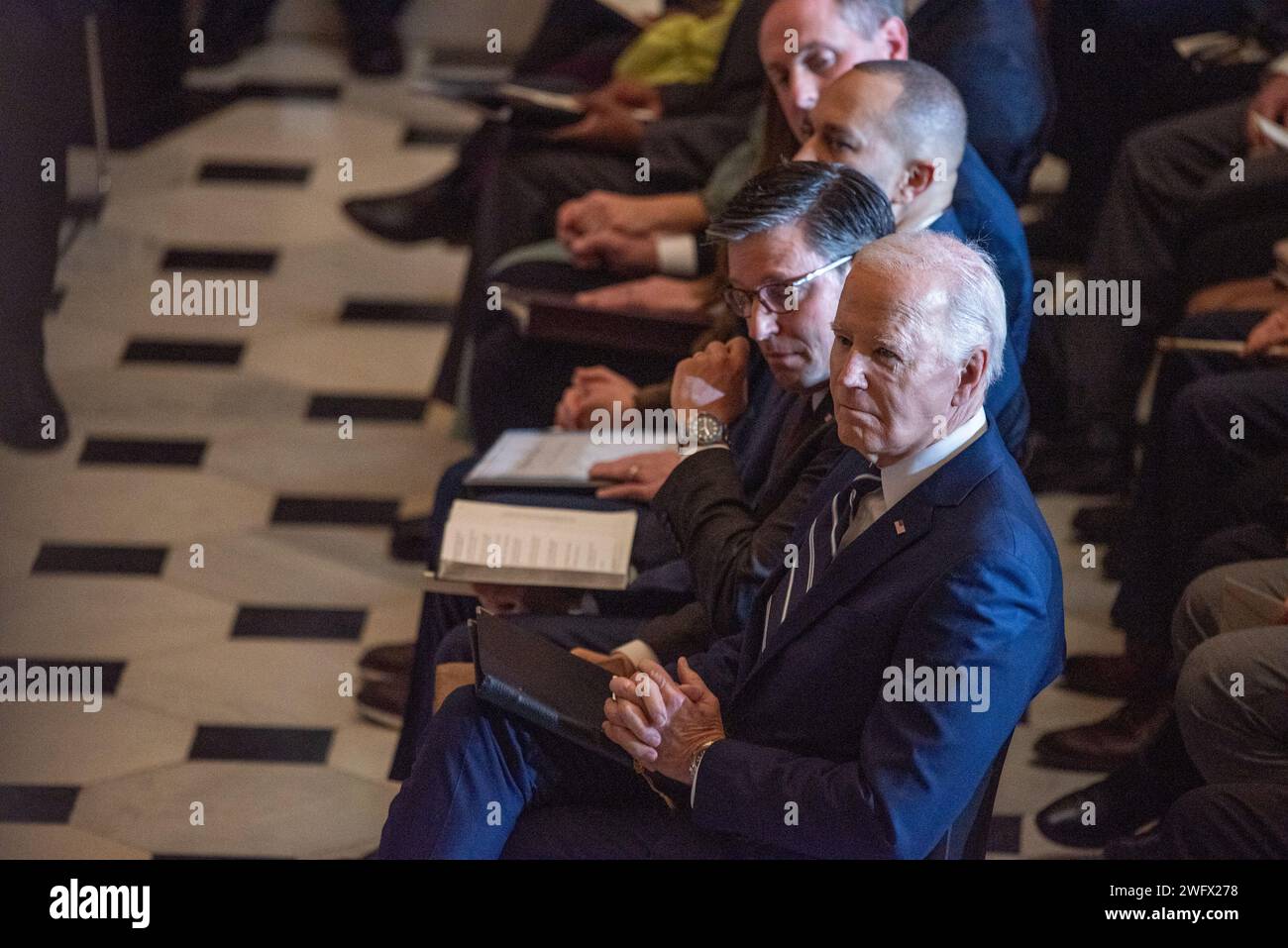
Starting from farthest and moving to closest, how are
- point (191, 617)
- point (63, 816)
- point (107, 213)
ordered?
point (107, 213), point (191, 617), point (63, 816)

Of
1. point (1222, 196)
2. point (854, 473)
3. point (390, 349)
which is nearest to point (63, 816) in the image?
point (854, 473)

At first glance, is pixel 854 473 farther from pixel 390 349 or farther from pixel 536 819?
pixel 390 349

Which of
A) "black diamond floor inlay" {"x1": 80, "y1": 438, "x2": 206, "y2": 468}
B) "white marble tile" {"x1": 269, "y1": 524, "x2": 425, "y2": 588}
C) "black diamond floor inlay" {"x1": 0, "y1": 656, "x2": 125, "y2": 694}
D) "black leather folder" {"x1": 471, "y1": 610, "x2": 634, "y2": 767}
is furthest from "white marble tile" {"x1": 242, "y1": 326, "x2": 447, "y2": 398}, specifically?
"black leather folder" {"x1": 471, "y1": 610, "x2": 634, "y2": 767}

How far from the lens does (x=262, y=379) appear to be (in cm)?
472

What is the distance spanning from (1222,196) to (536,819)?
7.37 ft

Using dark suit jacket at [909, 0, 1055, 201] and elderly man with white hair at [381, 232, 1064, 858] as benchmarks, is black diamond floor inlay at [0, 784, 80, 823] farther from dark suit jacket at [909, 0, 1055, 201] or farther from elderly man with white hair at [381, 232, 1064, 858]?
dark suit jacket at [909, 0, 1055, 201]

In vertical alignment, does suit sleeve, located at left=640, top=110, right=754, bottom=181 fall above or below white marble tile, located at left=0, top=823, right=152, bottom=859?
above

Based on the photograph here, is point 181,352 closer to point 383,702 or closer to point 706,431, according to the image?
point 383,702

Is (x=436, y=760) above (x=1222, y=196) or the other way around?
the other way around

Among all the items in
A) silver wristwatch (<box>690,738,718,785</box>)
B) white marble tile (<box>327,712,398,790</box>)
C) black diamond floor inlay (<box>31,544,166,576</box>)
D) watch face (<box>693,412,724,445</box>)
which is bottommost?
white marble tile (<box>327,712,398,790</box>)

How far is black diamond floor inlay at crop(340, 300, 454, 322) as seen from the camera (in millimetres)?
5070

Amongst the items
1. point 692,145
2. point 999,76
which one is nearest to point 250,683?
point 692,145

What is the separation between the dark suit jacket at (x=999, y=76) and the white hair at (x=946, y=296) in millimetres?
1418

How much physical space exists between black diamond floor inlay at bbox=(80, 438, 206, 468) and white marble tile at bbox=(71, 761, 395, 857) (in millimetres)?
1222
